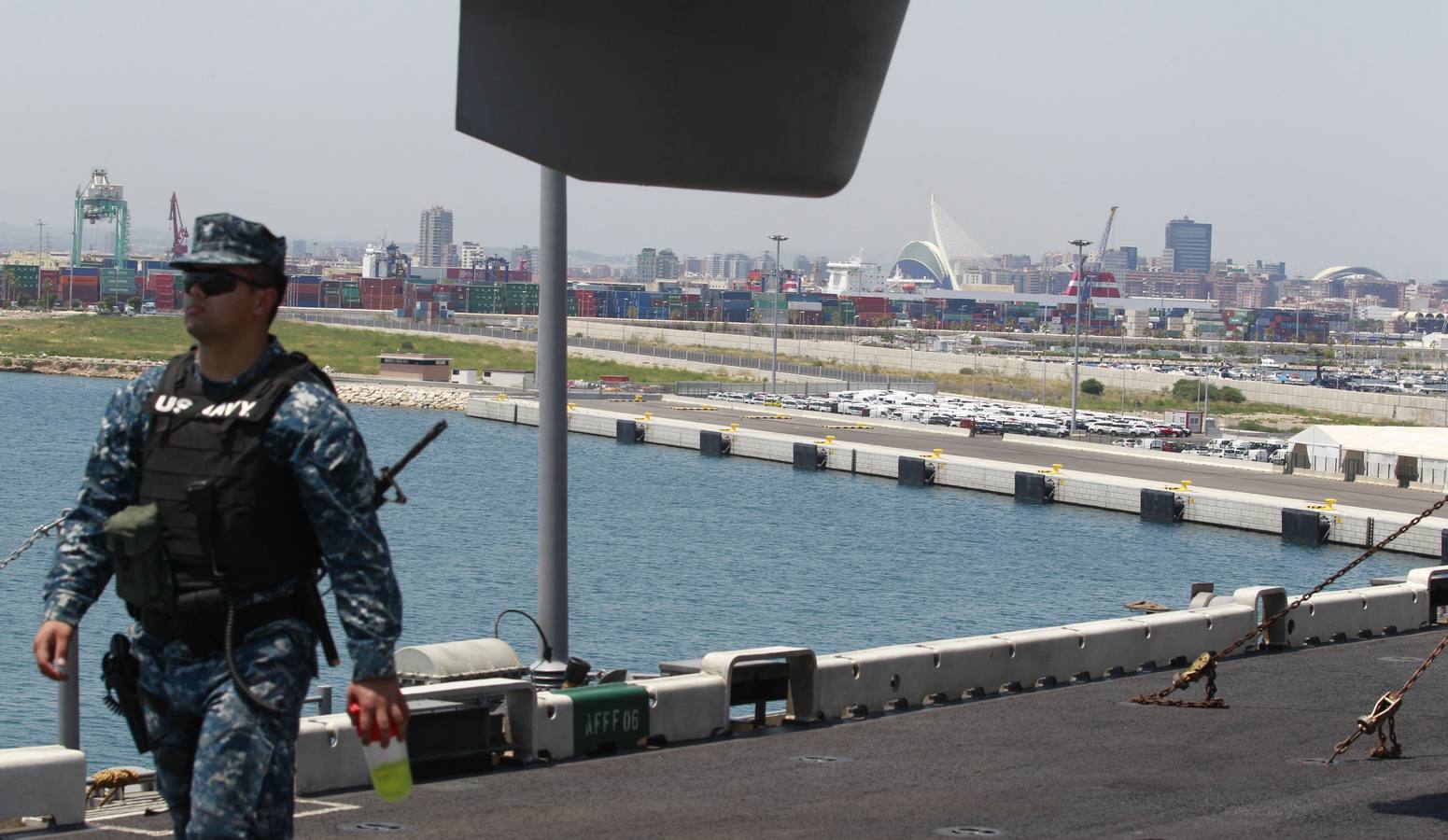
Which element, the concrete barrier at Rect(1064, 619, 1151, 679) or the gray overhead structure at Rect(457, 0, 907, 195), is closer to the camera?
the gray overhead structure at Rect(457, 0, 907, 195)

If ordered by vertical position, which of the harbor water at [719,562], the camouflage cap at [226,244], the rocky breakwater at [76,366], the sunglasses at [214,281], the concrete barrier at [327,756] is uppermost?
the camouflage cap at [226,244]

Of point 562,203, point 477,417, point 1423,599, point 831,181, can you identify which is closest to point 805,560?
point 1423,599

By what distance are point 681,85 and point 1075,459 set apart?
67.5 m

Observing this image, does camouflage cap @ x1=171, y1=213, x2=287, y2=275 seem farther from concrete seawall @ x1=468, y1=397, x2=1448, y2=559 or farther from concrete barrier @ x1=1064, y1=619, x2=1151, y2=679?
concrete seawall @ x1=468, y1=397, x2=1448, y2=559

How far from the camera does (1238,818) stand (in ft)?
30.1

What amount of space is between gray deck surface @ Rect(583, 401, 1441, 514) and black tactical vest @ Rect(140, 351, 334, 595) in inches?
2003

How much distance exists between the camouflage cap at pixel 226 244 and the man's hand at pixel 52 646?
920mm

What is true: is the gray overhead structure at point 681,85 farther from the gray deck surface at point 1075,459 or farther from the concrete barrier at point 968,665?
the gray deck surface at point 1075,459

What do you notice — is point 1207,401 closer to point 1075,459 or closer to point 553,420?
point 1075,459

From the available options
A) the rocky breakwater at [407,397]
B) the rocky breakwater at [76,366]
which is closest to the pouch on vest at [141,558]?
the rocky breakwater at [407,397]

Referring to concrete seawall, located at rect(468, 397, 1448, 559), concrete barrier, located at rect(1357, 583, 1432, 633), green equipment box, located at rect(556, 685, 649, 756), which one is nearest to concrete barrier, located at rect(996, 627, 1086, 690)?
green equipment box, located at rect(556, 685, 649, 756)

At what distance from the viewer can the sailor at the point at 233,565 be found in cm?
421

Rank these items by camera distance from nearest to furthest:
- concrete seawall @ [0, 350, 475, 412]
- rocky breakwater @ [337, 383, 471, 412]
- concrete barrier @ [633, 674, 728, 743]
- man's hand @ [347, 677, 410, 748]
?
man's hand @ [347, 677, 410, 748], concrete barrier @ [633, 674, 728, 743], rocky breakwater @ [337, 383, 471, 412], concrete seawall @ [0, 350, 475, 412]

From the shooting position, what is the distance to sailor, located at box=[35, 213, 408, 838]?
421 centimetres
